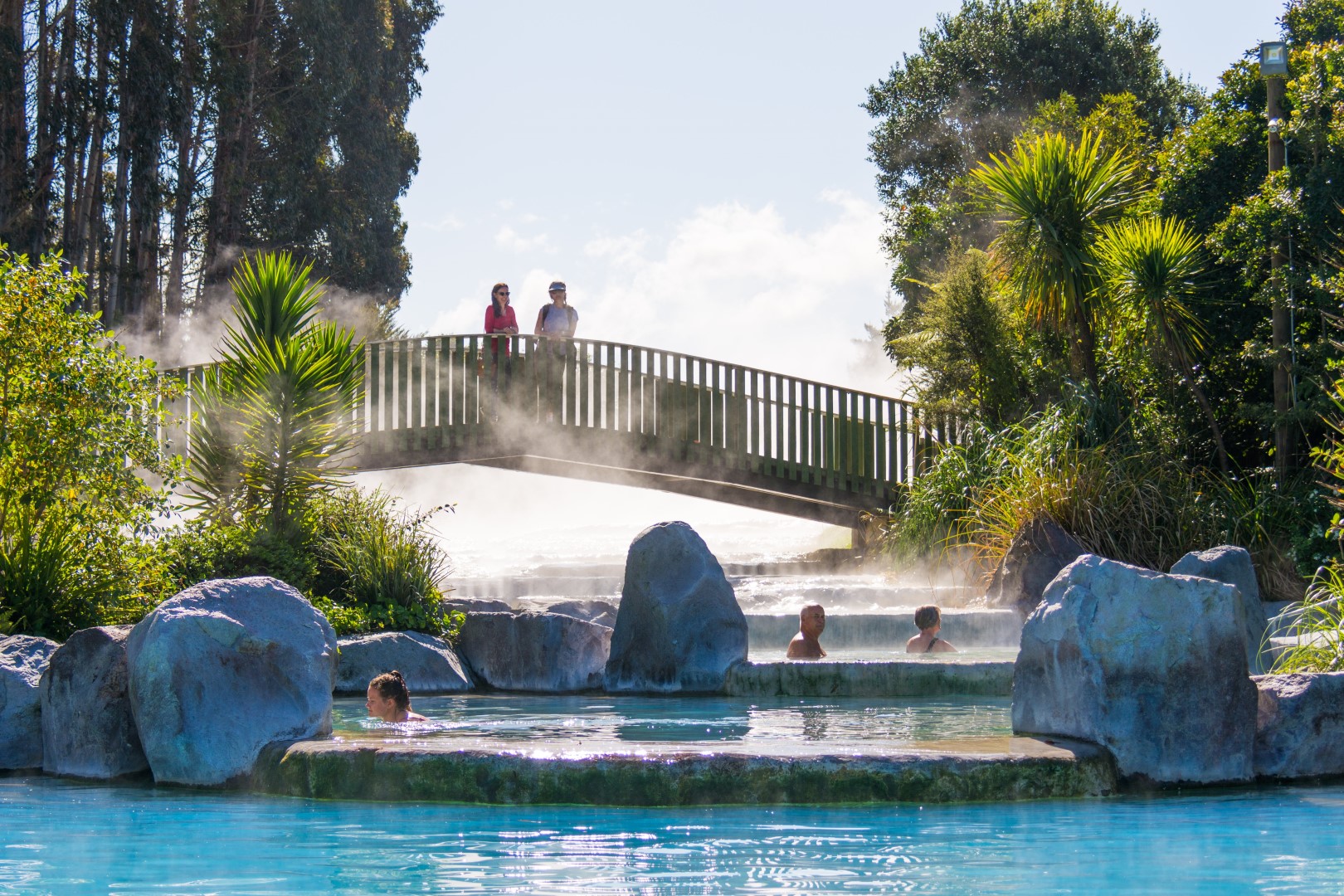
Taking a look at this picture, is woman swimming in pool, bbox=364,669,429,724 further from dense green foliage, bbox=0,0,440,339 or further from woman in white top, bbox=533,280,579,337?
dense green foliage, bbox=0,0,440,339

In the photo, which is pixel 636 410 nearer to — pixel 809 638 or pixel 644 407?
pixel 644 407

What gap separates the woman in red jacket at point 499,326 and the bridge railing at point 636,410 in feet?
0.09

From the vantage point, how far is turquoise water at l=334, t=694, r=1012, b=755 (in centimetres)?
654

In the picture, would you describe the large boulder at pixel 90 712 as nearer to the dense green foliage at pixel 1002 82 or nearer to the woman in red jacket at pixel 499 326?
the woman in red jacket at pixel 499 326

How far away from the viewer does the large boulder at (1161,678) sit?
6031 millimetres

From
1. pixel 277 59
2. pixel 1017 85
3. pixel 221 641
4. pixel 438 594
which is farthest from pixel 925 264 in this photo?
pixel 221 641

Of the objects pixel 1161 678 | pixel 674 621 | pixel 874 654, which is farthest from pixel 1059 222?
pixel 1161 678

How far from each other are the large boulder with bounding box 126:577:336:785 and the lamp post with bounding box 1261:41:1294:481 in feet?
31.1

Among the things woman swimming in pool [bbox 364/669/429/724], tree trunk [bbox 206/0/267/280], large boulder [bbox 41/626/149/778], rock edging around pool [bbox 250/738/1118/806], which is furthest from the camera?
tree trunk [bbox 206/0/267/280]

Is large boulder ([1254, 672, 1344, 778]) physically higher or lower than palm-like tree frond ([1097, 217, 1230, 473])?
lower

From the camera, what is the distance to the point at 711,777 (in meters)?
5.61

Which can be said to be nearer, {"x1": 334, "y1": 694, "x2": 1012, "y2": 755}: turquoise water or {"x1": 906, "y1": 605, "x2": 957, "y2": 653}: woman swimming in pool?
{"x1": 334, "y1": 694, "x2": 1012, "y2": 755}: turquoise water

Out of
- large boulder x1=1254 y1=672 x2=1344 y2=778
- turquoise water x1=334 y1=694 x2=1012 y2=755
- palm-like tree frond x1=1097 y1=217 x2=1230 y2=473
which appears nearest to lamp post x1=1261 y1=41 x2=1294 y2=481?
palm-like tree frond x1=1097 y1=217 x2=1230 y2=473

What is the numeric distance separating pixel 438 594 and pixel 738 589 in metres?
4.37
